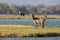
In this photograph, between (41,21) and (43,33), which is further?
(41,21)

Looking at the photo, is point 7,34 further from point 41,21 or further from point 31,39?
point 41,21

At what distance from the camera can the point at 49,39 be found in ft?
115

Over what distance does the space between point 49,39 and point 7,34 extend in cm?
483

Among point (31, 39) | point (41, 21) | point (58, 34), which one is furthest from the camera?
point (41, 21)

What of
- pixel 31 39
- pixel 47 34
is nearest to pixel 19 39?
pixel 31 39

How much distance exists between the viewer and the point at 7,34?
35.8 metres

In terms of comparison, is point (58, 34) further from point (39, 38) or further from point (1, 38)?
point (1, 38)

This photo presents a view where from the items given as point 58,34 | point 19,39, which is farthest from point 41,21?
point 19,39

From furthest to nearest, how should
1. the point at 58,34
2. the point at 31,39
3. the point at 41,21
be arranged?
1. the point at 41,21
2. the point at 58,34
3. the point at 31,39

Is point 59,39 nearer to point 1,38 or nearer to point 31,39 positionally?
point 31,39

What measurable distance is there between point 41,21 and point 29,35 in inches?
329

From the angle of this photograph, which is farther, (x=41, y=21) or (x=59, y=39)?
(x=41, y=21)

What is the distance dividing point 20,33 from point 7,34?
5.04 ft

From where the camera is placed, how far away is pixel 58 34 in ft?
123
